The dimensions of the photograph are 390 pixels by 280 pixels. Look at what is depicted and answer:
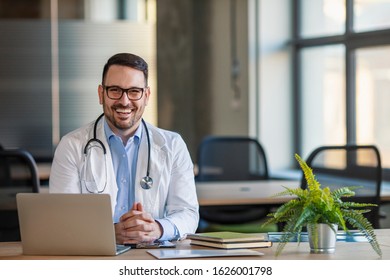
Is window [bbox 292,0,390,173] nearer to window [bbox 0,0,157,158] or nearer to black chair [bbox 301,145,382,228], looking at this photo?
black chair [bbox 301,145,382,228]

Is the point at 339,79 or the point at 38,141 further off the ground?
the point at 339,79

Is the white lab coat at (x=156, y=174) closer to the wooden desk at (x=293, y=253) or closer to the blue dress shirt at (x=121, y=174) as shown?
the blue dress shirt at (x=121, y=174)

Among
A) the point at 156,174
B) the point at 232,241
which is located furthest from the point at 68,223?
the point at 156,174

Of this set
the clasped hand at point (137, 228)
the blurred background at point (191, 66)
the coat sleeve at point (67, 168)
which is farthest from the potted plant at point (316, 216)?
the blurred background at point (191, 66)

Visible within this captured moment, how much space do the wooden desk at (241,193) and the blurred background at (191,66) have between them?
57.2 inches

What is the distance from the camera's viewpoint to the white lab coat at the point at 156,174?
3.16 meters

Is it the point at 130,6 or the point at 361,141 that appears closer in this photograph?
the point at 361,141

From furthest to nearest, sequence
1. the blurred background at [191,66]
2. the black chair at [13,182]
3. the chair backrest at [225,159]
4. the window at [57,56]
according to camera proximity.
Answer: the window at [57,56]
the blurred background at [191,66]
the chair backrest at [225,159]
the black chair at [13,182]

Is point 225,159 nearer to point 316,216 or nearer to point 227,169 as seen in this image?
point 227,169

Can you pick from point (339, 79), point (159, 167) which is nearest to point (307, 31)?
point (339, 79)

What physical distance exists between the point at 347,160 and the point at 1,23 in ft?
11.5

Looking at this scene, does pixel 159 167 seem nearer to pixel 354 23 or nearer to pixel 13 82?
pixel 354 23

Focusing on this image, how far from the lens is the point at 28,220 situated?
258 cm

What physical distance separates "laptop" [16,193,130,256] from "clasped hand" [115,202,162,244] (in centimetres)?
28
